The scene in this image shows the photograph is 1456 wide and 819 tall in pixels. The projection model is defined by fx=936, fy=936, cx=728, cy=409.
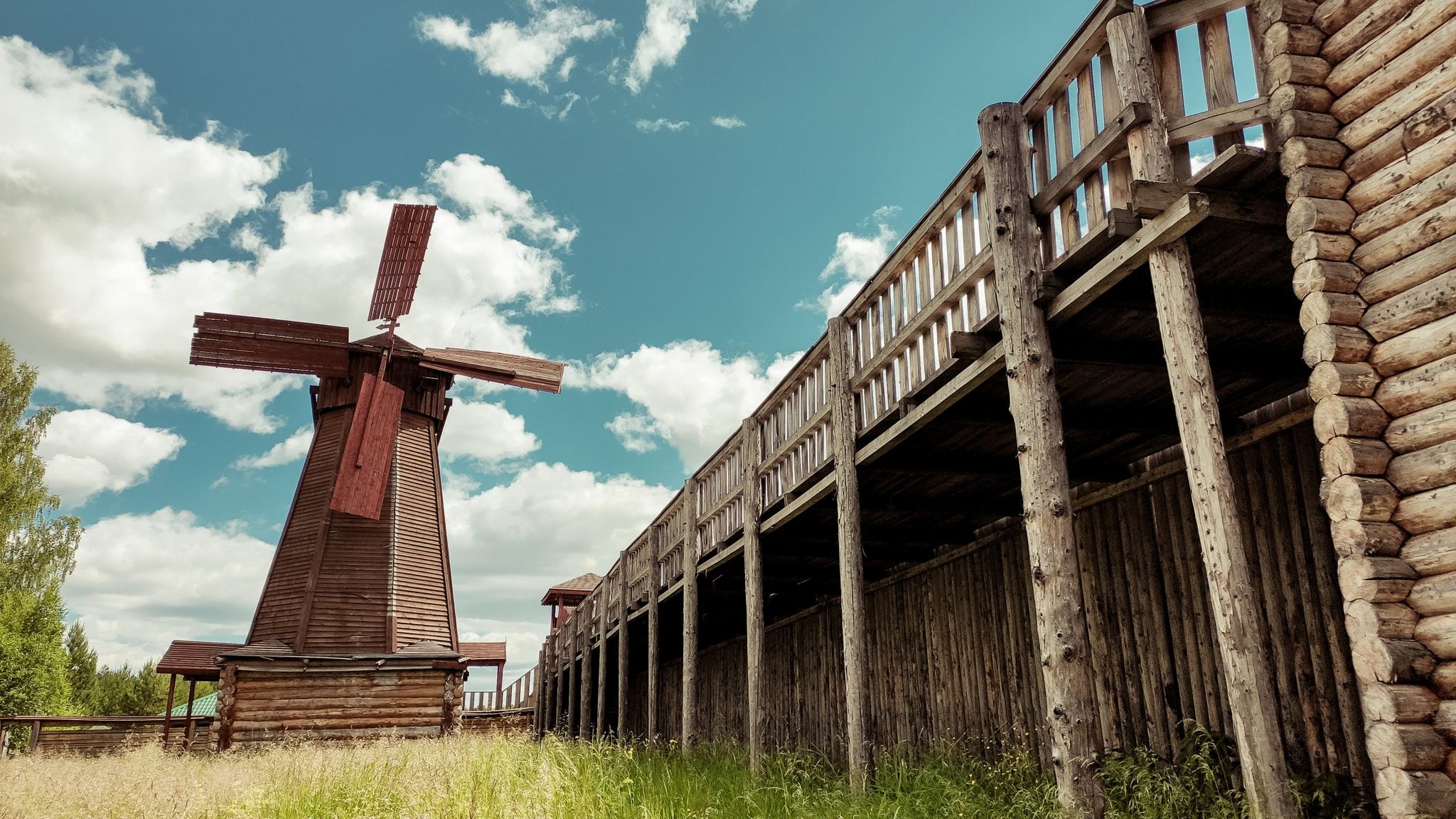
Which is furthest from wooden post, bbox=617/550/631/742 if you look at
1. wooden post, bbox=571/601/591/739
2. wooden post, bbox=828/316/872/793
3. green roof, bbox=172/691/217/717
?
green roof, bbox=172/691/217/717

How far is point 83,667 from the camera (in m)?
52.6

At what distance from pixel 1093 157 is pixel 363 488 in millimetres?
21467

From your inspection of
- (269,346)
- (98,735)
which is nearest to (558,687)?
(269,346)

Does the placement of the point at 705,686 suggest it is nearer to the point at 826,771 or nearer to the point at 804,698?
the point at 804,698

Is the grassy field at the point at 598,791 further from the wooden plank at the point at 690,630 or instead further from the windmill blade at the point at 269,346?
Result: the windmill blade at the point at 269,346

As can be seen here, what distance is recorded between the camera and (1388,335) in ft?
14.4

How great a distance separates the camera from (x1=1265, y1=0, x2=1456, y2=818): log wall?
3982 millimetres

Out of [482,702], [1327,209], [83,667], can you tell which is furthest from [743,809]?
[83,667]

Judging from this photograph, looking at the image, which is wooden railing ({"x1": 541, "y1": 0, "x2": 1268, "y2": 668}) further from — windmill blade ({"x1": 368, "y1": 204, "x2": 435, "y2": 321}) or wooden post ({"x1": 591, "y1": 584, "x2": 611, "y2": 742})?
windmill blade ({"x1": 368, "y1": 204, "x2": 435, "y2": 321})

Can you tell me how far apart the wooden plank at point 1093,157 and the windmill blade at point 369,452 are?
68.3 feet

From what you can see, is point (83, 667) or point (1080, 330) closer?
point (1080, 330)

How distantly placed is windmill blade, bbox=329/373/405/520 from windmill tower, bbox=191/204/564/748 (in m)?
0.03

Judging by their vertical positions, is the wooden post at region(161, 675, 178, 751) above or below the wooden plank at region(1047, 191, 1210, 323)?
below

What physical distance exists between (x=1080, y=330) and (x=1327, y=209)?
1.74 m
